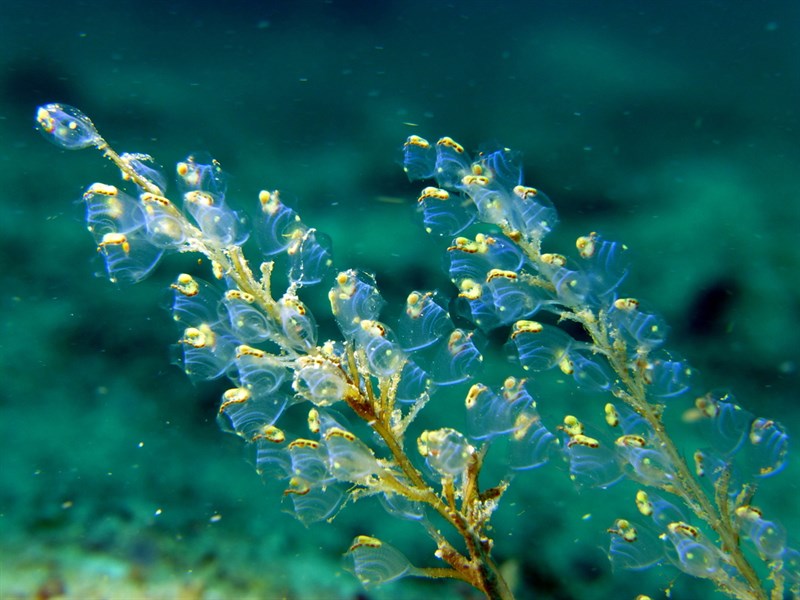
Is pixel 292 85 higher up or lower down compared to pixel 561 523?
higher up

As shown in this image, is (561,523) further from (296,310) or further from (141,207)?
(141,207)

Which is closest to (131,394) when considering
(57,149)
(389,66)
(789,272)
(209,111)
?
(57,149)

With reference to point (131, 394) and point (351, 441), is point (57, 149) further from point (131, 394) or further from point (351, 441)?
point (351, 441)

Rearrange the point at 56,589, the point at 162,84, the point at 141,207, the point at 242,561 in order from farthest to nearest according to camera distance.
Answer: the point at 162,84 → the point at 242,561 → the point at 56,589 → the point at 141,207

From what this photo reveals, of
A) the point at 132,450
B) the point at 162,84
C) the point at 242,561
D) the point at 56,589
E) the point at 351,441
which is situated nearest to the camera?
the point at 351,441

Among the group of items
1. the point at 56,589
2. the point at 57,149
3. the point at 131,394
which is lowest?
the point at 56,589

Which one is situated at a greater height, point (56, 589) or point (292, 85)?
point (292, 85)

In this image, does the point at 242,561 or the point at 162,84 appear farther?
the point at 162,84

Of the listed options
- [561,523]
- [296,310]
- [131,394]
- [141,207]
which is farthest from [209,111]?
[561,523]

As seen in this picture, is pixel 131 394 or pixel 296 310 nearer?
pixel 296 310
